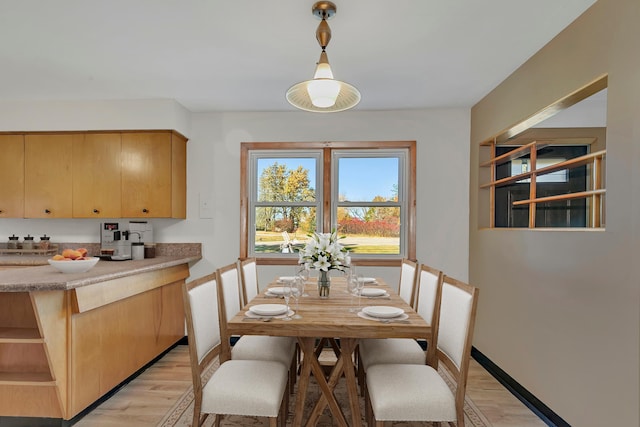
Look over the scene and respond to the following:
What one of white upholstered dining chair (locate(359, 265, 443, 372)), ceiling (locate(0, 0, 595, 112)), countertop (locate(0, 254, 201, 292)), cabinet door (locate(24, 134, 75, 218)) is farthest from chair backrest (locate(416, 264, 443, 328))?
cabinet door (locate(24, 134, 75, 218))

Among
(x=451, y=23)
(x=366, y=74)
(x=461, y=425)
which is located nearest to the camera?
(x=461, y=425)

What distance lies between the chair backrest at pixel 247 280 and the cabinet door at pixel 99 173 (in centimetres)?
151

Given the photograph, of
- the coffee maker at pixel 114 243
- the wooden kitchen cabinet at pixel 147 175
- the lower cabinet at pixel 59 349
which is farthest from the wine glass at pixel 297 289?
the coffee maker at pixel 114 243

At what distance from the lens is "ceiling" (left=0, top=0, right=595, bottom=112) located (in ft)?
6.52

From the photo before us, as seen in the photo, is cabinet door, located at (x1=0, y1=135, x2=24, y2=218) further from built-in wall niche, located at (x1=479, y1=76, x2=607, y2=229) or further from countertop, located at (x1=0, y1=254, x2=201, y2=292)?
built-in wall niche, located at (x1=479, y1=76, x2=607, y2=229)

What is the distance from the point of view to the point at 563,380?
2170 millimetres

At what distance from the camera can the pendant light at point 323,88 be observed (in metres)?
1.93

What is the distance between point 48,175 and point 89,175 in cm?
41

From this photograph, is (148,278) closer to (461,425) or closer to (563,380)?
(461,425)

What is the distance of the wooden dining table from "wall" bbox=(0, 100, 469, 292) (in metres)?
1.68

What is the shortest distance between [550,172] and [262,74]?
219cm

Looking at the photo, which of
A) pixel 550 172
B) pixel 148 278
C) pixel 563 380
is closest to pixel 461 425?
pixel 563 380

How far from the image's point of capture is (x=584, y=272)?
201 cm

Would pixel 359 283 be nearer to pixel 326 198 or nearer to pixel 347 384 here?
pixel 347 384
